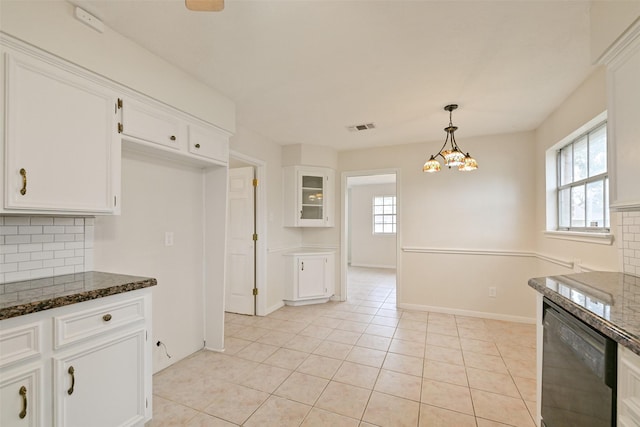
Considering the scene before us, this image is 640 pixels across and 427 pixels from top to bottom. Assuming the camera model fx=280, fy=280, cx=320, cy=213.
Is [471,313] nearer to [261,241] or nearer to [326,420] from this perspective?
[326,420]

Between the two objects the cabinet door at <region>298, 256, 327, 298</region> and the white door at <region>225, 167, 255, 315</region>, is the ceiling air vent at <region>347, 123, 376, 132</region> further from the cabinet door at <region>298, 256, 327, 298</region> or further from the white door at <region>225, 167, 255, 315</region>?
the cabinet door at <region>298, 256, 327, 298</region>

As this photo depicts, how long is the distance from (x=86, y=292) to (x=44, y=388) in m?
0.41

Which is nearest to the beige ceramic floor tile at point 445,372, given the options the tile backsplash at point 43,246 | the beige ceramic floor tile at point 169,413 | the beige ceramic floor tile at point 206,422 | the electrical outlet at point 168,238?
the beige ceramic floor tile at point 206,422

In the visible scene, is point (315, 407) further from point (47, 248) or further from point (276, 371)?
point (47, 248)

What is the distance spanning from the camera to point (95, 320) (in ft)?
4.63

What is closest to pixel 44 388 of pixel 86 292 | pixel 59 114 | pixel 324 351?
pixel 86 292

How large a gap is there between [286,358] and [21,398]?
1.84 m

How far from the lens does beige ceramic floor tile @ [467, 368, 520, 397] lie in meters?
2.13

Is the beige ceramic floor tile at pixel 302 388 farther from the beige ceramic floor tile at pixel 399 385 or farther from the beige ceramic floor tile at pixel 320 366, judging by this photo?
the beige ceramic floor tile at pixel 399 385

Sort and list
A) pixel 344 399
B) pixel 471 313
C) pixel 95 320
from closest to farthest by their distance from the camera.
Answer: pixel 95 320 → pixel 344 399 → pixel 471 313

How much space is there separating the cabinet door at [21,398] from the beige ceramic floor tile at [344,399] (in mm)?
1507

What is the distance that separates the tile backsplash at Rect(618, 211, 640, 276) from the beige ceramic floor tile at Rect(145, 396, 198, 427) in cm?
299

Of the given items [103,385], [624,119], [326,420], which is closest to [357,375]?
[326,420]

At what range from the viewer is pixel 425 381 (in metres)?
2.24
